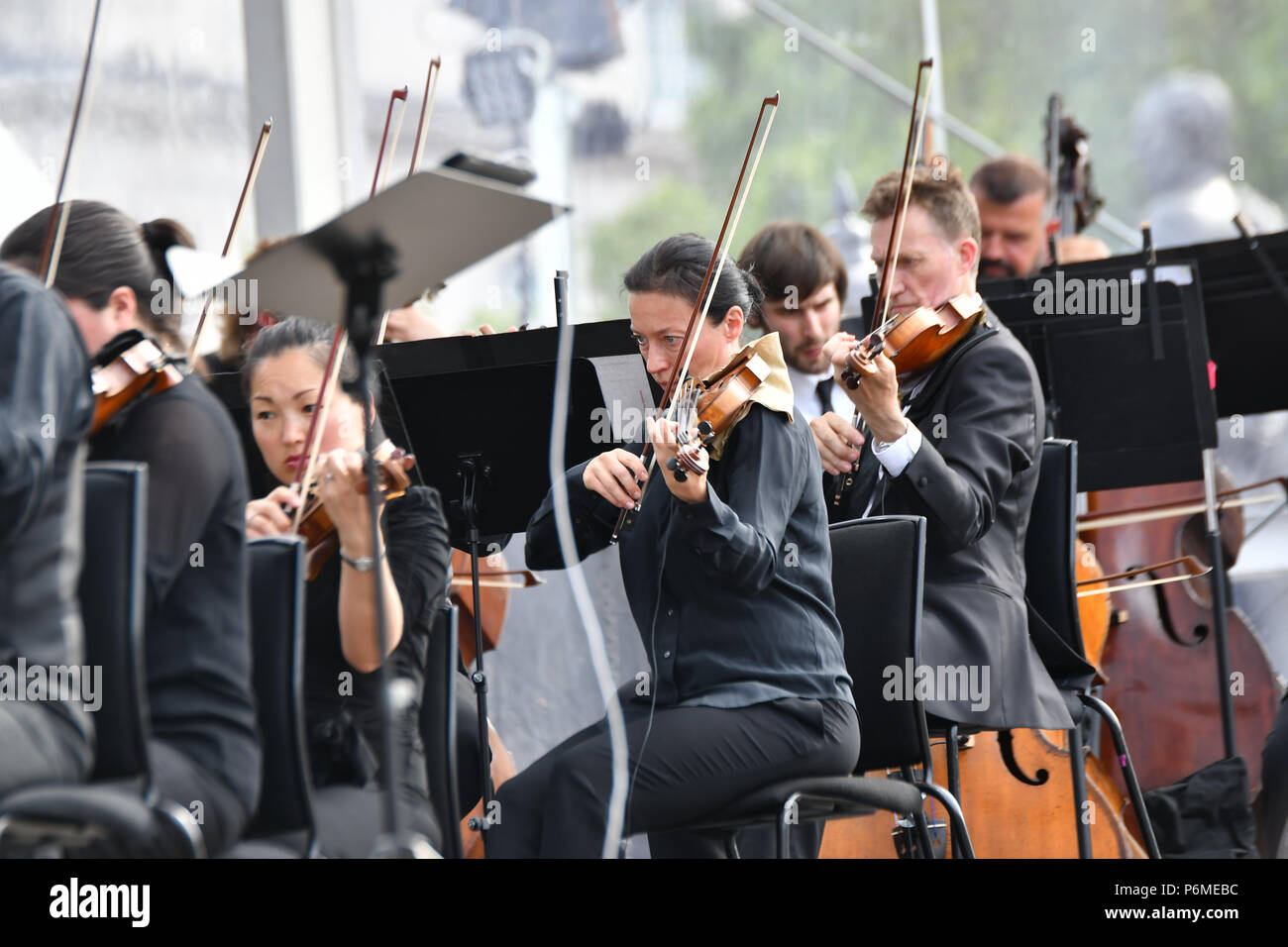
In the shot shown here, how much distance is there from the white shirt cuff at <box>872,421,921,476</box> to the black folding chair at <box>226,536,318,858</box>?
950 mm

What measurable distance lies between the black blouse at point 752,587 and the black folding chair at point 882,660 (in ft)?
0.40

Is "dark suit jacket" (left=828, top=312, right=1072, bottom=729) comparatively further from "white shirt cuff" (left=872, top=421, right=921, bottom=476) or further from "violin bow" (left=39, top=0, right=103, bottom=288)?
"violin bow" (left=39, top=0, right=103, bottom=288)

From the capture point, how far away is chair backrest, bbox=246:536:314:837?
6.02 ft

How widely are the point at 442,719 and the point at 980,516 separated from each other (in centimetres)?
89

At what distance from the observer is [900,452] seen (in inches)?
95.1

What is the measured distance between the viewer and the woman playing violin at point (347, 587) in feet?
6.42

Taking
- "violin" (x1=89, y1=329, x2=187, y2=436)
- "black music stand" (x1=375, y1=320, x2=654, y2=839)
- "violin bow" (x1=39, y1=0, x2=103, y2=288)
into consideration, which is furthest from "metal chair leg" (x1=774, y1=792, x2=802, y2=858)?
"violin bow" (x1=39, y1=0, x2=103, y2=288)

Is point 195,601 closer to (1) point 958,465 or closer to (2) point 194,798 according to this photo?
(2) point 194,798

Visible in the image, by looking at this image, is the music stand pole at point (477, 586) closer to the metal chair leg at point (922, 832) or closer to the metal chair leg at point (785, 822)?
the metal chair leg at point (785, 822)

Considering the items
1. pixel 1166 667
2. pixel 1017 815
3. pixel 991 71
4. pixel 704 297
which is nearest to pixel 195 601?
pixel 704 297

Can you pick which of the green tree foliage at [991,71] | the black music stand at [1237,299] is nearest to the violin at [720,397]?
the black music stand at [1237,299]

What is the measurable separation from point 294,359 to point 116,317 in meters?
0.34
